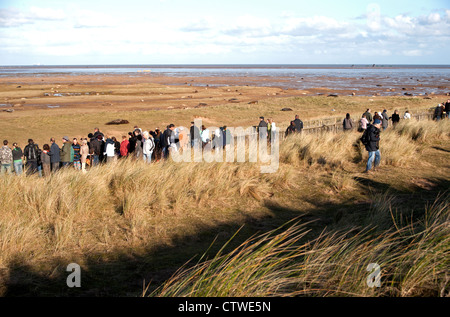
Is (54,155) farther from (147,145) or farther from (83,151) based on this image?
(147,145)

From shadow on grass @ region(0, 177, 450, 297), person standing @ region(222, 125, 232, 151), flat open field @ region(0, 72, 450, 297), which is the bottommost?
shadow on grass @ region(0, 177, 450, 297)

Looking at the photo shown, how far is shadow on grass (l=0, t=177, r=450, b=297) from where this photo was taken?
17.2ft

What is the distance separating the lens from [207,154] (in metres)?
11.3

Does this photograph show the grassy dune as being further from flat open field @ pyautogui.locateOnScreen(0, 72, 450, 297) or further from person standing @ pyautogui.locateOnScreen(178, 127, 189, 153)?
person standing @ pyautogui.locateOnScreen(178, 127, 189, 153)

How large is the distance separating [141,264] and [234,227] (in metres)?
2.17

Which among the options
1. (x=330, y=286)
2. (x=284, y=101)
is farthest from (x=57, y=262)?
(x=284, y=101)

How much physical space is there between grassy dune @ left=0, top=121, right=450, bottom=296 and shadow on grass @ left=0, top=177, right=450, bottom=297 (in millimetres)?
20

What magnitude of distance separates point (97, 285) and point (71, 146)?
7912 millimetres

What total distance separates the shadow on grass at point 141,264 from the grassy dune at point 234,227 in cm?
2

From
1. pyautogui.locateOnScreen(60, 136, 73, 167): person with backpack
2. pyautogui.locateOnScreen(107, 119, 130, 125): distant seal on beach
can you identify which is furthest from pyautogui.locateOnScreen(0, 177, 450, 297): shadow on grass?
pyautogui.locateOnScreen(107, 119, 130, 125): distant seal on beach

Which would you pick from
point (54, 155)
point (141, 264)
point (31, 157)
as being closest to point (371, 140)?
point (141, 264)

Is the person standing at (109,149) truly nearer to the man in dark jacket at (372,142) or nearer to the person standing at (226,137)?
the person standing at (226,137)
